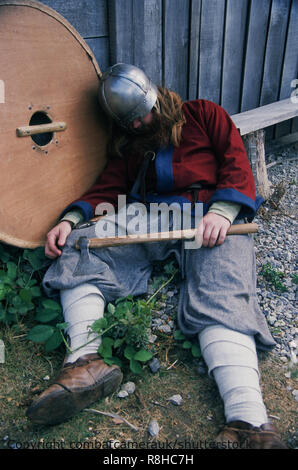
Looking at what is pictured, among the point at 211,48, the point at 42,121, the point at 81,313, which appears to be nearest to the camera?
the point at 81,313

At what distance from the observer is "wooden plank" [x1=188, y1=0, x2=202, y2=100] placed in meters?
2.79

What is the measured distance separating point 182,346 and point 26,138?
1159mm

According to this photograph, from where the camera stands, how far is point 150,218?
2160 millimetres

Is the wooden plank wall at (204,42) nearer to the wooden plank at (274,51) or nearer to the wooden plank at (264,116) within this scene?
the wooden plank at (274,51)

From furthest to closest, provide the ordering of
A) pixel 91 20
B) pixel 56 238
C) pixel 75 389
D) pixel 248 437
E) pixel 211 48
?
pixel 211 48 < pixel 91 20 < pixel 56 238 < pixel 75 389 < pixel 248 437

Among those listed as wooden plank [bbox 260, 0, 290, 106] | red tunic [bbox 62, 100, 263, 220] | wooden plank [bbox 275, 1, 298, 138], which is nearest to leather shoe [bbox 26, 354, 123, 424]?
red tunic [bbox 62, 100, 263, 220]

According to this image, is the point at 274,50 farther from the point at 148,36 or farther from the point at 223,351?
the point at 223,351

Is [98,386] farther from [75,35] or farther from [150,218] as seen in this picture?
[75,35]

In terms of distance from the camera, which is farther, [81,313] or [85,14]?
[85,14]

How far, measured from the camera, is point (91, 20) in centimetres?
236

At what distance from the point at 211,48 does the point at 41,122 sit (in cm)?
149

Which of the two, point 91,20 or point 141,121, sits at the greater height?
point 91,20

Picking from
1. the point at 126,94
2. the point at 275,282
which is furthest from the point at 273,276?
the point at 126,94
